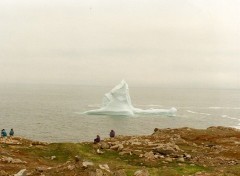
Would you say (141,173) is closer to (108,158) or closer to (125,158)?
(125,158)

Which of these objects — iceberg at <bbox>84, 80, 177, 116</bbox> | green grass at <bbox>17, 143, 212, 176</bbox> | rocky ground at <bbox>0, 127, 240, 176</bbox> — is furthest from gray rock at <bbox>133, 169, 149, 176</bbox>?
iceberg at <bbox>84, 80, 177, 116</bbox>

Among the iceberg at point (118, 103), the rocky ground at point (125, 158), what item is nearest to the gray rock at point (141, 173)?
the rocky ground at point (125, 158)

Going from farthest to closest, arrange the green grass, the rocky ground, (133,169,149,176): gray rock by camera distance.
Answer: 1. the green grass
2. (133,169,149,176): gray rock
3. the rocky ground

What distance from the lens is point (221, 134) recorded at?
41.4 m

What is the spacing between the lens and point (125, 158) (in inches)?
1094

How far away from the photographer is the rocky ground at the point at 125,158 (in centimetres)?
1978

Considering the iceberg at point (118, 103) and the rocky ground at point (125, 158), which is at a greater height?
the iceberg at point (118, 103)

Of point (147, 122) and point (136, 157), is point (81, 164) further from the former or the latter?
point (147, 122)

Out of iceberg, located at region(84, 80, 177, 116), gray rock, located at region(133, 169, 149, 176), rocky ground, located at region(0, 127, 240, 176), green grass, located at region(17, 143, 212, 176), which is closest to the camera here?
rocky ground, located at region(0, 127, 240, 176)

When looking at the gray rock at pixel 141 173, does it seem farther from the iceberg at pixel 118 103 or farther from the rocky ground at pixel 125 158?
the iceberg at pixel 118 103

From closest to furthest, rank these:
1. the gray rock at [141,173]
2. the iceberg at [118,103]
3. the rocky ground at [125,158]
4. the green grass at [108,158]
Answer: the rocky ground at [125,158] → the gray rock at [141,173] → the green grass at [108,158] → the iceberg at [118,103]

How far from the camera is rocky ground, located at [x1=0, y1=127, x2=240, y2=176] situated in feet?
64.9

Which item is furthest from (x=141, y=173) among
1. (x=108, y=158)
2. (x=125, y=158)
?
(x=108, y=158)

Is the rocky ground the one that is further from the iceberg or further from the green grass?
the iceberg
